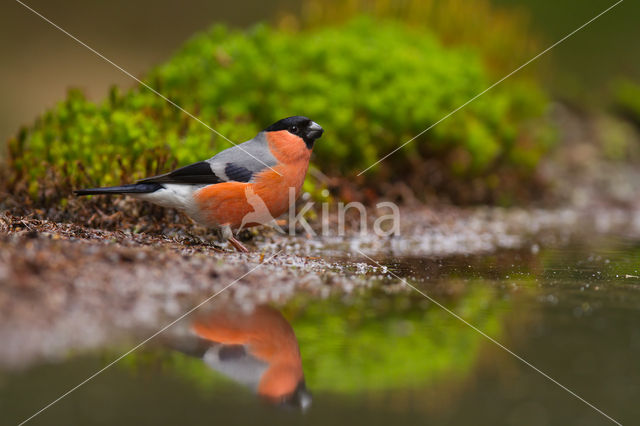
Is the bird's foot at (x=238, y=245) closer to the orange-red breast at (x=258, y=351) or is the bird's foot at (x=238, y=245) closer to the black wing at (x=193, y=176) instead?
the black wing at (x=193, y=176)

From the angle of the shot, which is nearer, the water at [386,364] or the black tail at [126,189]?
the water at [386,364]

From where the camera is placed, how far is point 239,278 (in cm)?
357

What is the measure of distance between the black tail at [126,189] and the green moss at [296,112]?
0.73 metres

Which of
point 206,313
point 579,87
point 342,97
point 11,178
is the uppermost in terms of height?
point 579,87

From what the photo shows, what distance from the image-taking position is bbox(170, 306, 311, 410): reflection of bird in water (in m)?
2.32

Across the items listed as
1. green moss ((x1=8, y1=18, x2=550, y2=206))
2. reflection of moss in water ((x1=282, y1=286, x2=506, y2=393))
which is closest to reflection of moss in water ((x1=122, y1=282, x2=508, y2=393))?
reflection of moss in water ((x1=282, y1=286, x2=506, y2=393))

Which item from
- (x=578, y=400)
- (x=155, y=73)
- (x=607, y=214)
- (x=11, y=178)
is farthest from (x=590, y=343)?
(x=607, y=214)

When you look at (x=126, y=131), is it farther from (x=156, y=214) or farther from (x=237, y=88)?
(x=237, y=88)

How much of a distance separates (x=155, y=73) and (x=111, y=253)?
3960 mm

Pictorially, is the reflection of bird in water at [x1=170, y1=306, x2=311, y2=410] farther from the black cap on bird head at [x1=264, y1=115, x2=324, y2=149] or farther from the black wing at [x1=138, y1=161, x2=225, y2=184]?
the black cap on bird head at [x1=264, y1=115, x2=324, y2=149]

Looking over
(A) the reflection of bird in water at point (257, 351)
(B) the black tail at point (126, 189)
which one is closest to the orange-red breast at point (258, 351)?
(A) the reflection of bird in water at point (257, 351)

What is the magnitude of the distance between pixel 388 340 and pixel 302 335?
0.37 meters

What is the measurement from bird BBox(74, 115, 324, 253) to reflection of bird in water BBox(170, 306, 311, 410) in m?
1.41

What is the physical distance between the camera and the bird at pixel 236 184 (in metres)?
4.41
